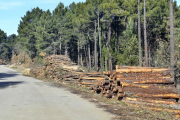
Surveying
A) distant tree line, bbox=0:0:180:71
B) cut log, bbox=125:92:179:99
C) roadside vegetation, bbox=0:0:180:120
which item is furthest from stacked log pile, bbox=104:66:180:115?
distant tree line, bbox=0:0:180:71

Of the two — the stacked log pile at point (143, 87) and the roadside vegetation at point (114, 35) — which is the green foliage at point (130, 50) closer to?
the roadside vegetation at point (114, 35)

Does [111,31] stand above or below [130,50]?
above

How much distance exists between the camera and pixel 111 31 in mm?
45938

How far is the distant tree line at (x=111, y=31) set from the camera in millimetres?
30000

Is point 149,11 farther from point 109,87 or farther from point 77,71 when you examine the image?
point 109,87

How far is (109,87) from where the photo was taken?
13.1 m

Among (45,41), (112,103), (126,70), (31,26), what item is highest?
(31,26)

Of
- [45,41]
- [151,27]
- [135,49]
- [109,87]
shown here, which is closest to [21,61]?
[45,41]

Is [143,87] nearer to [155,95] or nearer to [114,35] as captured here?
[155,95]

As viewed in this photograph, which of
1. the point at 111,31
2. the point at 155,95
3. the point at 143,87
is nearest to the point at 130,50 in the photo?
the point at 111,31

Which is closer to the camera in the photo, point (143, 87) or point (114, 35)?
point (143, 87)

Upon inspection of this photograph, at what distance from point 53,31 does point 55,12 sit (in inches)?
226

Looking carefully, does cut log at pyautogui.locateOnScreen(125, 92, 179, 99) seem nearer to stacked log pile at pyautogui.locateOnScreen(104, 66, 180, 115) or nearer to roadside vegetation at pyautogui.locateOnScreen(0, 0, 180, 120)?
stacked log pile at pyautogui.locateOnScreen(104, 66, 180, 115)

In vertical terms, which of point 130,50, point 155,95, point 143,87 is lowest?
point 155,95
